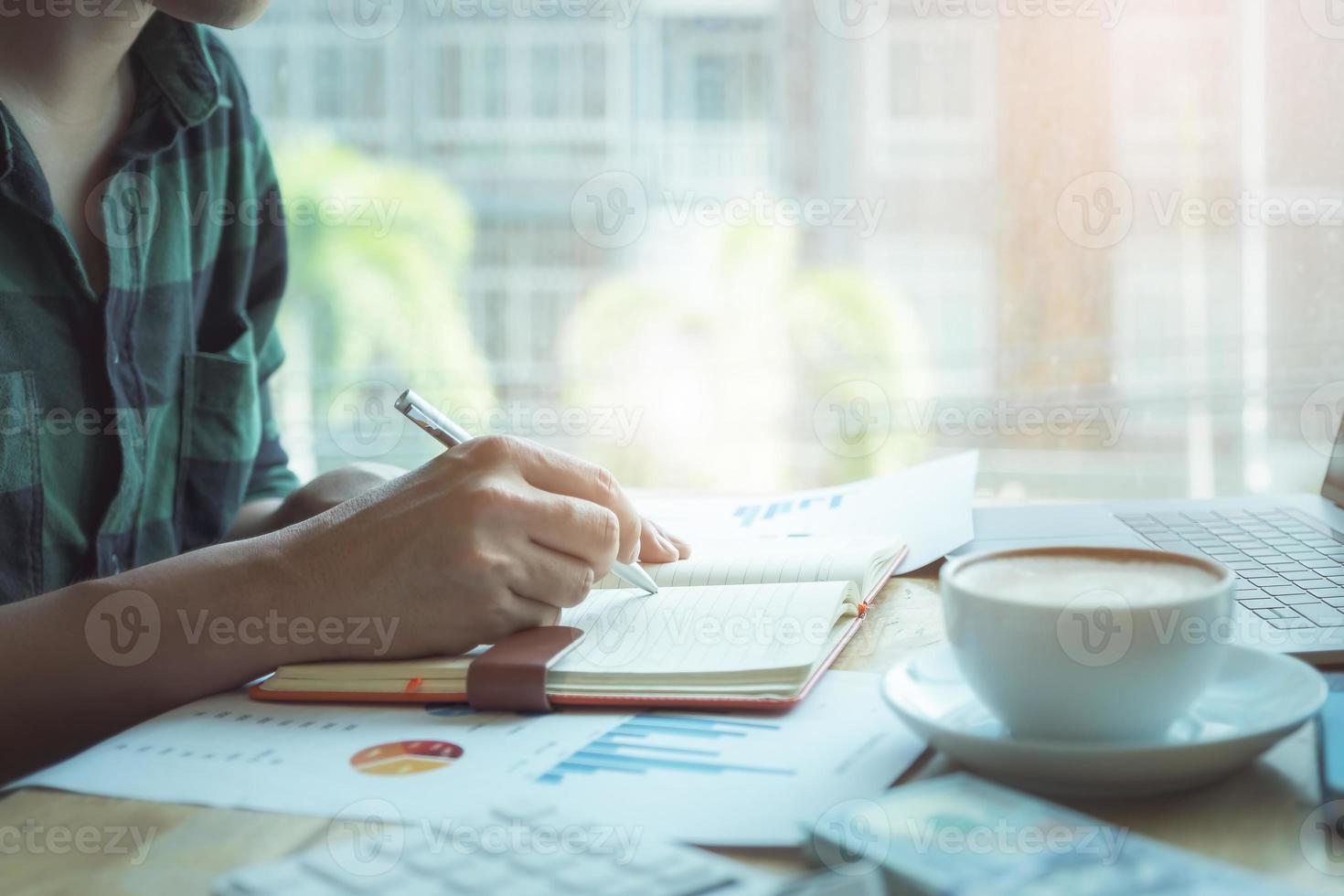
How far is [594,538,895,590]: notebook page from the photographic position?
0.59m

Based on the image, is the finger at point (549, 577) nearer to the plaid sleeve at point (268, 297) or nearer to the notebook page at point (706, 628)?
the notebook page at point (706, 628)

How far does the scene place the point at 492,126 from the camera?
20.0 feet

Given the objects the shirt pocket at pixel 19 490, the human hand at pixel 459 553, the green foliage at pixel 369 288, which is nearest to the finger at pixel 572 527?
the human hand at pixel 459 553

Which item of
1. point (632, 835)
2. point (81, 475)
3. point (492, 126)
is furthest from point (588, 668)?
point (492, 126)

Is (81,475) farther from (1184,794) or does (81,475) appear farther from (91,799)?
(1184,794)

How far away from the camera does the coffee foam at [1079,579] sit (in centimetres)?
35

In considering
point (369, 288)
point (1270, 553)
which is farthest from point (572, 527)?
point (369, 288)

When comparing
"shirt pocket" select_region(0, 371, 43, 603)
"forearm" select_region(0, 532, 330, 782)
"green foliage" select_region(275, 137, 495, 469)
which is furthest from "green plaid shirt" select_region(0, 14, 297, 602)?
"green foliage" select_region(275, 137, 495, 469)

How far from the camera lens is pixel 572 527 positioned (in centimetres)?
51

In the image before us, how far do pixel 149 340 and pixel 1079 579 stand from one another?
71 centimetres

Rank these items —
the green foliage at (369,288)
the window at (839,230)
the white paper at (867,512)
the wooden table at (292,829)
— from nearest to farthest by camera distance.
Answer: the wooden table at (292,829) < the white paper at (867,512) < the window at (839,230) < the green foliage at (369,288)

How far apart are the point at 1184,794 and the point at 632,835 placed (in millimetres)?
171

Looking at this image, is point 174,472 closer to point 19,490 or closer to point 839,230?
point 19,490

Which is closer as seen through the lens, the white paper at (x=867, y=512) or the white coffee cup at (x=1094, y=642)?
the white coffee cup at (x=1094, y=642)
